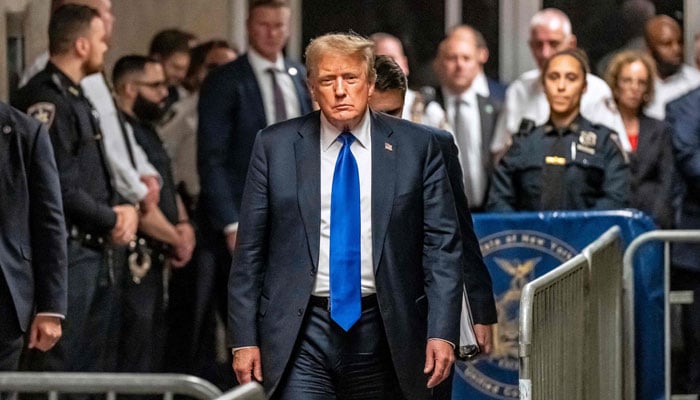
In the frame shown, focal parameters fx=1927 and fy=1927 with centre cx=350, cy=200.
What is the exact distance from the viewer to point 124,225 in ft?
30.6

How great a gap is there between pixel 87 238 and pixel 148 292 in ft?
2.87

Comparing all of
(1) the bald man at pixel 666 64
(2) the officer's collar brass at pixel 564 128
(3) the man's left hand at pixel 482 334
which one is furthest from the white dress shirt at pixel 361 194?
(1) the bald man at pixel 666 64

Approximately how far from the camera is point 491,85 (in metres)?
11.5

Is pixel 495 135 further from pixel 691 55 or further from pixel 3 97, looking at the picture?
pixel 3 97

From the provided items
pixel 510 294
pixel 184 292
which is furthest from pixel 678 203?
pixel 184 292

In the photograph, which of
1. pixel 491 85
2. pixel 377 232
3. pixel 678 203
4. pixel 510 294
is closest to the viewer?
pixel 377 232

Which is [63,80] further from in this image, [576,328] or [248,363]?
[248,363]

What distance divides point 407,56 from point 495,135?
1.34 meters

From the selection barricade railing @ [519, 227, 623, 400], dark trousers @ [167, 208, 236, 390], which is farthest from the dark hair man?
→ barricade railing @ [519, 227, 623, 400]

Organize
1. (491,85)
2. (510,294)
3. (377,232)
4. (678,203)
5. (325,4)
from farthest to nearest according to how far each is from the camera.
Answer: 1. (325,4)
2. (491,85)
3. (678,203)
4. (510,294)
5. (377,232)

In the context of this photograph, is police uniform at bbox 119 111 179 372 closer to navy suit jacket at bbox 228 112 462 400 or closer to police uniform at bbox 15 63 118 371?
police uniform at bbox 15 63 118 371

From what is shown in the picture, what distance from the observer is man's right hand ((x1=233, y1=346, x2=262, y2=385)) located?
6391 mm

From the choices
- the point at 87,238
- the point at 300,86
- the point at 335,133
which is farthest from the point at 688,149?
the point at 335,133

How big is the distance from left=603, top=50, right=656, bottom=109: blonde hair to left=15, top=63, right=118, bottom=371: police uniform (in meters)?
3.07
